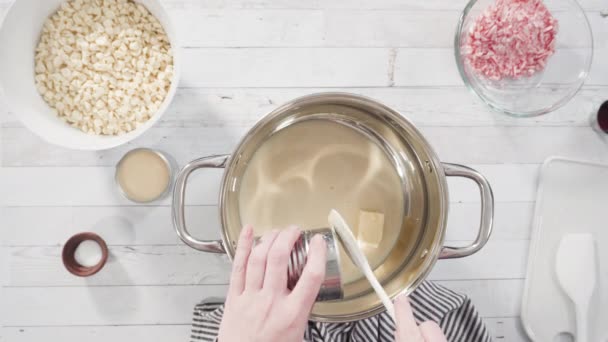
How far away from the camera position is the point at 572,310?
3.12 feet

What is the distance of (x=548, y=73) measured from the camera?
928 mm

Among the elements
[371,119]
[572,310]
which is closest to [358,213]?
[371,119]

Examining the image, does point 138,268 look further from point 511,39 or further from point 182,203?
point 511,39

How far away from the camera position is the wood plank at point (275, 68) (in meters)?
0.92

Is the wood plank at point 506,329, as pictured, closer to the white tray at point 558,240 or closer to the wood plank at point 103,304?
the white tray at point 558,240

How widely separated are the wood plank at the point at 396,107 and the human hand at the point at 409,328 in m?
0.44

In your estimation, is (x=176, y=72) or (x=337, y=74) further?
(x=337, y=74)

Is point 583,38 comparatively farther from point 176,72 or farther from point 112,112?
point 112,112

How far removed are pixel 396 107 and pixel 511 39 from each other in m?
0.23

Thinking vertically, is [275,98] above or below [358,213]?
above

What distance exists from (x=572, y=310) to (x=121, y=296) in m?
0.88

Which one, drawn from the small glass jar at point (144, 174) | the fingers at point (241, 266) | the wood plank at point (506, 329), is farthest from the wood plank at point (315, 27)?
the wood plank at point (506, 329)

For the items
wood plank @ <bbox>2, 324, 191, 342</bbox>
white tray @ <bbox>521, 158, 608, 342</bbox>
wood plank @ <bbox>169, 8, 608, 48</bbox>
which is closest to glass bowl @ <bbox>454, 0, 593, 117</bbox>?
wood plank @ <bbox>169, 8, 608, 48</bbox>

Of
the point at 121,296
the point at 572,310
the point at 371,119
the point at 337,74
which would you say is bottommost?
the point at 572,310
